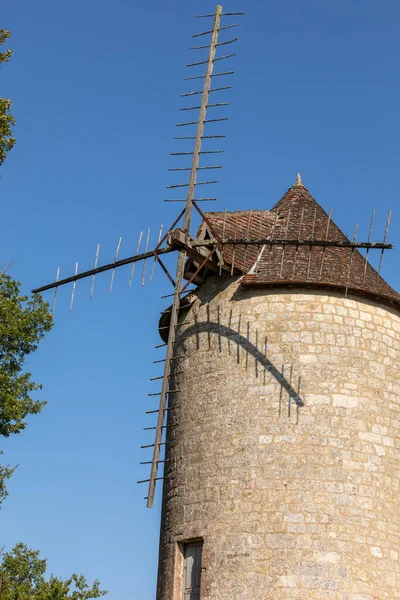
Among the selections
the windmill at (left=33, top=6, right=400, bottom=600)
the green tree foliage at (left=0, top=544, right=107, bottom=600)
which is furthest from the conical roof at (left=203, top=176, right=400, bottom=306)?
the green tree foliage at (left=0, top=544, right=107, bottom=600)

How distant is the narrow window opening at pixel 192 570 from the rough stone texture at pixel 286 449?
0.12 m

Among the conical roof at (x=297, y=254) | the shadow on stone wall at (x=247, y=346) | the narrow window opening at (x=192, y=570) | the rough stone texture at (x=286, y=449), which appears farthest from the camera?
the conical roof at (x=297, y=254)

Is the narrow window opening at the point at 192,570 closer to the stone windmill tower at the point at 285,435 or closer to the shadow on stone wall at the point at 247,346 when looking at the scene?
the stone windmill tower at the point at 285,435

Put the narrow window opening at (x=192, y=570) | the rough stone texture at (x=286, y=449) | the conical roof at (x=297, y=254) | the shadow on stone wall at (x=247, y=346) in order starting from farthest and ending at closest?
the conical roof at (x=297, y=254), the shadow on stone wall at (x=247, y=346), the narrow window opening at (x=192, y=570), the rough stone texture at (x=286, y=449)

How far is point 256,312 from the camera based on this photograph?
45.8ft

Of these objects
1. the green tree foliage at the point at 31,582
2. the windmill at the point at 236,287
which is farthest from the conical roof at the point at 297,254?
the green tree foliage at the point at 31,582

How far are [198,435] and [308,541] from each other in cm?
242

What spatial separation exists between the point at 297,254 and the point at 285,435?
317cm

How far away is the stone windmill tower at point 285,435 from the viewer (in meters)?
12.4

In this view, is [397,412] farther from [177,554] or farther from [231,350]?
[177,554]

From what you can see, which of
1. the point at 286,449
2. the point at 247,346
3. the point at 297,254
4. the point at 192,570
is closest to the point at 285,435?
the point at 286,449

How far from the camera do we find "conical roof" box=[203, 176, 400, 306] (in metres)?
14.1

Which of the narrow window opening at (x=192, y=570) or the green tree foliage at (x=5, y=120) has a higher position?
the green tree foliage at (x=5, y=120)

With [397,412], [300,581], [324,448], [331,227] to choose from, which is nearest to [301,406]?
[324,448]
